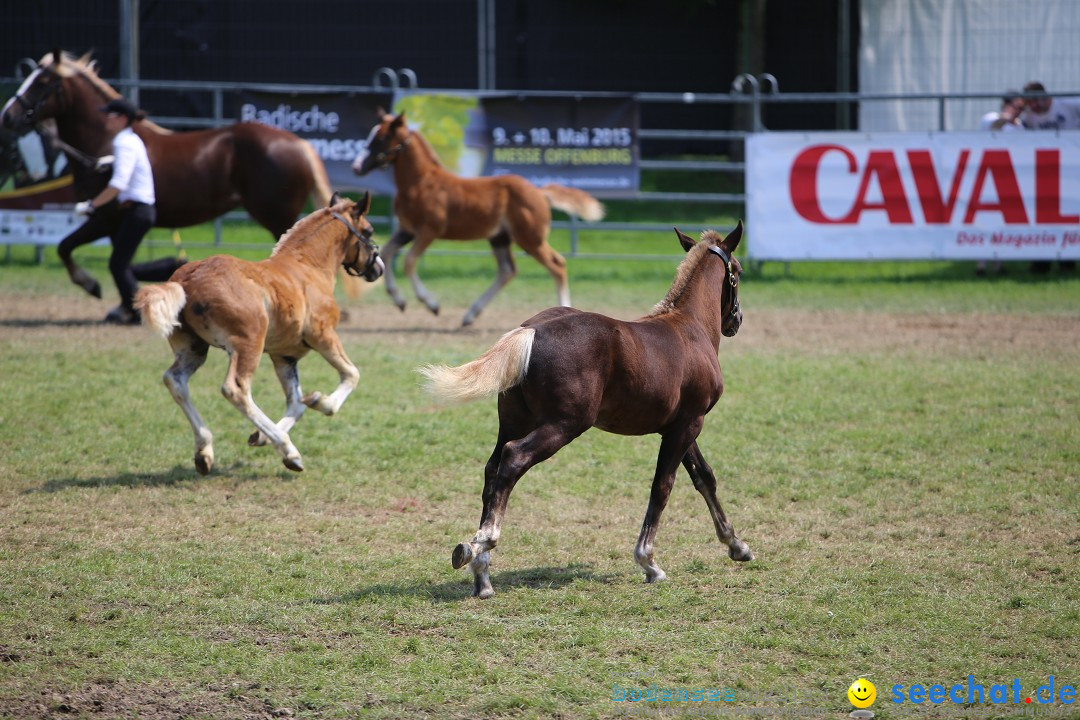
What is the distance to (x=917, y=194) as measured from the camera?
49.3 feet

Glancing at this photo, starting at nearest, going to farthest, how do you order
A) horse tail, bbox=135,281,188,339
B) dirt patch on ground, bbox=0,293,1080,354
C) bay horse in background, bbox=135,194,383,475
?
1. horse tail, bbox=135,281,188,339
2. bay horse in background, bbox=135,194,383,475
3. dirt patch on ground, bbox=0,293,1080,354

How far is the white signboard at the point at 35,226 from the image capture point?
15.5m

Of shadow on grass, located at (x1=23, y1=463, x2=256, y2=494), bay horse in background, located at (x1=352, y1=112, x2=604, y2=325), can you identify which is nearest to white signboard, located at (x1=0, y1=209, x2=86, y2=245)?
bay horse in background, located at (x1=352, y1=112, x2=604, y2=325)

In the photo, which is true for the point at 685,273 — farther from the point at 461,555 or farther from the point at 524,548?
the point at 461,555

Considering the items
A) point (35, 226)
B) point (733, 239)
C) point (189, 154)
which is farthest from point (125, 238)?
point (733, 239)

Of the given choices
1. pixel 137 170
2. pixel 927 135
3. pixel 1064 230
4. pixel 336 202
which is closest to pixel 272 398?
pixel 336 202

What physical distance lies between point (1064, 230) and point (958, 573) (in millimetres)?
10839

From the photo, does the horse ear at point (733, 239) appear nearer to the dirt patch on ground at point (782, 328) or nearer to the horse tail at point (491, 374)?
the horse tail at point (491, 374)

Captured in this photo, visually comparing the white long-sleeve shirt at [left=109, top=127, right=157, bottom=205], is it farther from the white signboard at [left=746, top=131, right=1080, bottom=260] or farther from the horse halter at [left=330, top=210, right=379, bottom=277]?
the white signboard at [left=746, top=131, right=1080, bottom=260]

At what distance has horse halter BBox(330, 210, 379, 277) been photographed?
7840 mm

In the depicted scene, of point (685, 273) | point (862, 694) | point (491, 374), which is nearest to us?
point (862, 694)

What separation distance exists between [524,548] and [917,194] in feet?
35.4

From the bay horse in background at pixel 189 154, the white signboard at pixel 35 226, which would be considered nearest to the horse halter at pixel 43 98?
the bay horse in background at pixel 189 154

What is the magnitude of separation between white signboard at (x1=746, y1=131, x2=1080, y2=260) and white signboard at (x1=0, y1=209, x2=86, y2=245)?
9106mm
